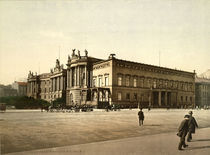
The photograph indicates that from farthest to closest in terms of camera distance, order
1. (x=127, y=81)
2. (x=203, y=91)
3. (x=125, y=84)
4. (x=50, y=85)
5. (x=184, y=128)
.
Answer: (x=50, y=85) → (x=127, y=81) → (x=125, y=84) → (x=203, y=91) → (x=184, y=128)

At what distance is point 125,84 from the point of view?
43.2 meters

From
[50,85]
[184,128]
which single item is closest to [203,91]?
[184,128]

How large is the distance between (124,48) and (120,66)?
3113cm

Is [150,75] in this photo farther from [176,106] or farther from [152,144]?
[152,144]

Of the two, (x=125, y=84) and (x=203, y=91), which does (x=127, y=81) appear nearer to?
(x=125, y=84)

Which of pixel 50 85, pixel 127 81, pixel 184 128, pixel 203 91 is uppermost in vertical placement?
pixel 127 81

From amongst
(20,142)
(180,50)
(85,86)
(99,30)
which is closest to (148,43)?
(180,50)

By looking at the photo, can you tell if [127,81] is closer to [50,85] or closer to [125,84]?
[125,84]

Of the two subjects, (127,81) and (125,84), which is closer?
(125,84)

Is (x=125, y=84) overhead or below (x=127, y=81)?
below

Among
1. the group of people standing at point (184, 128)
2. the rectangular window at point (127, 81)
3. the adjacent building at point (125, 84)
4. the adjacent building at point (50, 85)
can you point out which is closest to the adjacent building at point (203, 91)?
the adjacent building at point (125, 84)

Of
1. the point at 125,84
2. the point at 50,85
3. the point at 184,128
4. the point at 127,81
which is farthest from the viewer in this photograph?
the point at 50,85

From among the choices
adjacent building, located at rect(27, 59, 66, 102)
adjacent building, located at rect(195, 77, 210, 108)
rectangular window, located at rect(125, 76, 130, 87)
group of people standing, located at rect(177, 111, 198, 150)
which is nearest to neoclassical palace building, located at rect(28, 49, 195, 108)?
rectangular window, located at rect(125, 76, 130, 87)

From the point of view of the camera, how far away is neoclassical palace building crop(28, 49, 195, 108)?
4188cm
